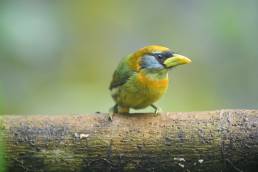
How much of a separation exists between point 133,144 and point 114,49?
132 inches

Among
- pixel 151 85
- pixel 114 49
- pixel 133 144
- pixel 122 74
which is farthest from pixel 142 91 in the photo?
pixel 114 49

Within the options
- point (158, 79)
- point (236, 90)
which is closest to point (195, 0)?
point (236, 90)

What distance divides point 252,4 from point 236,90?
0.83m

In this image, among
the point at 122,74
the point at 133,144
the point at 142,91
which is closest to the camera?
the point at 133,144

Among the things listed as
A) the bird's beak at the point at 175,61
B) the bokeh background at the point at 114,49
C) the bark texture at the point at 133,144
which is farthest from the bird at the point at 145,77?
the bokeh background at the point at 114,49

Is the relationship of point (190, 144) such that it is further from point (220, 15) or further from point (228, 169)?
point (220, 15)

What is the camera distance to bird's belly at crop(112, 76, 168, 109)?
4.13 m

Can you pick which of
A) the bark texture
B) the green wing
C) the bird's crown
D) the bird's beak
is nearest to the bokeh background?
the green wing

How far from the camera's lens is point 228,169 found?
3.66m

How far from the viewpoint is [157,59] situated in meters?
4.12

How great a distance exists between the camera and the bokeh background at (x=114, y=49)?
593cm

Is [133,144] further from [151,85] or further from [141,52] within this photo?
[141,52]

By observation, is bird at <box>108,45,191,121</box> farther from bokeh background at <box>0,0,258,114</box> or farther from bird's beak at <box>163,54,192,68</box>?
bokeh background at <box>0,0,258,114</box>

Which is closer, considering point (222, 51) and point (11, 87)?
point (11, 87)
